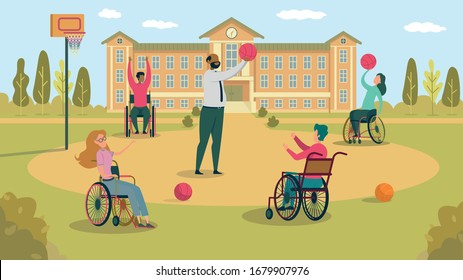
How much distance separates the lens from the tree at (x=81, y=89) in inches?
2330

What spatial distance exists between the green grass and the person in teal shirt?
854cm

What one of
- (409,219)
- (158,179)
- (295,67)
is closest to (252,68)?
(295,67)

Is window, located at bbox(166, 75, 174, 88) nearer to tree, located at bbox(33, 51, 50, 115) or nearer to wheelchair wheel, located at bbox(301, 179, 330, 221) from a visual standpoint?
tree, located at bbox(33, 51, 50, 115)

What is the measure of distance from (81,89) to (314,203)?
48.4 m

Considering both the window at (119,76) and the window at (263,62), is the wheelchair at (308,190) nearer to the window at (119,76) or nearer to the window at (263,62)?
the window at (119,76)

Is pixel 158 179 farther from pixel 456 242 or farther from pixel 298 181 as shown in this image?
pixel 456 242

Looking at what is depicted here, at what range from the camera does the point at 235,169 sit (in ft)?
63.5

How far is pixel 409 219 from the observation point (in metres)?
13.1

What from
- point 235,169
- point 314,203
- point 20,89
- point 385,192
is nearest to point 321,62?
point 20,89

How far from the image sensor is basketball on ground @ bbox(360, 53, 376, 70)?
957 inches

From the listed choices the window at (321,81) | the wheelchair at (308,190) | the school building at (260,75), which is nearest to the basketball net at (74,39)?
the wheelchair at (308,190)

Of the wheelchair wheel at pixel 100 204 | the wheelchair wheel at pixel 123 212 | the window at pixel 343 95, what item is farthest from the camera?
the window at pixel 343 95

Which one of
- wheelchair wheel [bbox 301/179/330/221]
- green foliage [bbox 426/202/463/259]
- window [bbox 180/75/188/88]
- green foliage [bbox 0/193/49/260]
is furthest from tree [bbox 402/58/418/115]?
green foliage [bbox 0/193/49/260]

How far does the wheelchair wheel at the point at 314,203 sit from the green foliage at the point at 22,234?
4.16m
